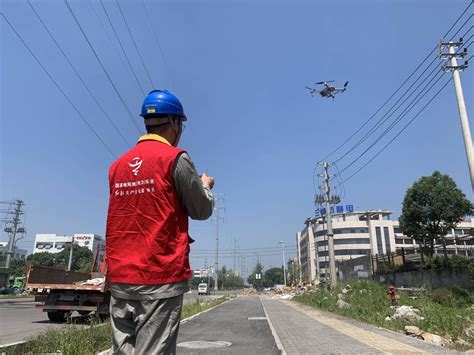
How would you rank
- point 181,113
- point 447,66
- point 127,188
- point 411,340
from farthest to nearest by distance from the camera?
point 447,66, point 411,340, point 181,113, point 127,188

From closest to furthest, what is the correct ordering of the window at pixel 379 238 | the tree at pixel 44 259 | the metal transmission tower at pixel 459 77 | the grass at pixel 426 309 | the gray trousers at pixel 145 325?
the gray trousers at pixel 145 325 → the grass at pixel 426 309 → the metal transmission tower at pixel 459 77 → the tree at pixel 44 259 → the window at pixel 379 238

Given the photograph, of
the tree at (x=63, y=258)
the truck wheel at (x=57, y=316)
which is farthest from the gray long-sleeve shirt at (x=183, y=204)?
the tree at (x=63, y=258)

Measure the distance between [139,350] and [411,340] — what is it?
8.22 meters

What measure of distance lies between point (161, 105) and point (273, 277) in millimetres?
151958

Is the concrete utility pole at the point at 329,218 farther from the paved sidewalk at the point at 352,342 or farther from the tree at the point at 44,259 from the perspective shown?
the tree at the point at 44,259

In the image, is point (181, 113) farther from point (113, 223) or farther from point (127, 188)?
point (113, 223)

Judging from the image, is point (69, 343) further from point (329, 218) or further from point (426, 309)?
point (329, 218)

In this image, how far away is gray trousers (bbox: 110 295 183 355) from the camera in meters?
1.83

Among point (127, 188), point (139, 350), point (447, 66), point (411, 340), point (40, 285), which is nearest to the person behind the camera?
point (139, 350)

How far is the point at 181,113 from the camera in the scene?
236 cm

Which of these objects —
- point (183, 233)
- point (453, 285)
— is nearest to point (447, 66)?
point (453, 285)

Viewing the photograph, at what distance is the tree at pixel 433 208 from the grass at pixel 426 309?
18.2 meters

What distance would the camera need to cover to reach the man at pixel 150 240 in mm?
1866

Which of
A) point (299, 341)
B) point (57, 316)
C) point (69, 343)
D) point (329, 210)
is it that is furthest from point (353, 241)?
point (69, 343)
